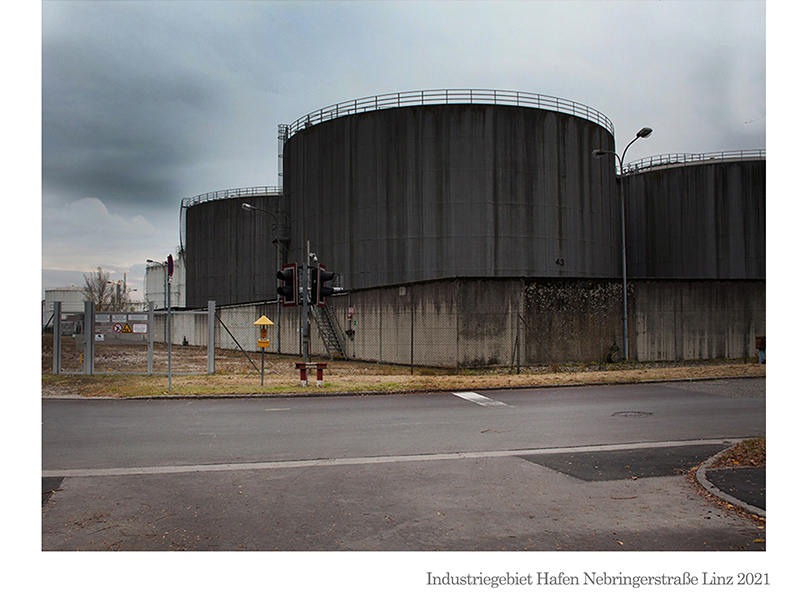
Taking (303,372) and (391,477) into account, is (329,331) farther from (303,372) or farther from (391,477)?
(391,477)

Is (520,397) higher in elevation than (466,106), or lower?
lower

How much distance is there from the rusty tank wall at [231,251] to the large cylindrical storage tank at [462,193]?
16.8 meters

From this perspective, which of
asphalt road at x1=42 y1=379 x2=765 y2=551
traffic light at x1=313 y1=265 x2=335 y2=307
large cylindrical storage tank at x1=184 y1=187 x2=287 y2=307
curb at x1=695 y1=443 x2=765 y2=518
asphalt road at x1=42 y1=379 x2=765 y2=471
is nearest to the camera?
asphalt road at x1=42 y1=379 x2=765 y2=551

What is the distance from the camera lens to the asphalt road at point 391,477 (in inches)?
177

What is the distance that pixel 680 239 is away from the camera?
41.9m

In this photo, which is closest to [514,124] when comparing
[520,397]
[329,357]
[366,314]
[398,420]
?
[366,314]

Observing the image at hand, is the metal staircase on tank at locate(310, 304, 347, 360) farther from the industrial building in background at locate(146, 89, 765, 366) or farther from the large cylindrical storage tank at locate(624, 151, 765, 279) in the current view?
the large cylindrical storage tank at locate(624, 151, 765, 279)

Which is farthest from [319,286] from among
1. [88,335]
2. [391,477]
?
[391,477]

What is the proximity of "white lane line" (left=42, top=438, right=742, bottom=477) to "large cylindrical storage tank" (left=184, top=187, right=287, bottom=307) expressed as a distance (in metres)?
40.7

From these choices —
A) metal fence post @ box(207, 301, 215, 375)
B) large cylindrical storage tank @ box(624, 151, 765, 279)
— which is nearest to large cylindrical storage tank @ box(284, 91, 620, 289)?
large cylindrical storage tank @ box(624, 151, 765, 279)

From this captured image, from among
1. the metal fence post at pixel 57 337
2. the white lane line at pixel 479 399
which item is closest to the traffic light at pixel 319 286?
the white lane line at pixel 479 399

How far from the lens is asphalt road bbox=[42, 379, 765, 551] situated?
14.8 feet
